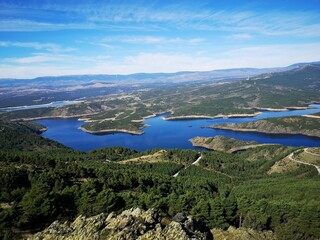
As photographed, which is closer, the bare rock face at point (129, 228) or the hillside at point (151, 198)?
the bare rock face at point (129, 228)

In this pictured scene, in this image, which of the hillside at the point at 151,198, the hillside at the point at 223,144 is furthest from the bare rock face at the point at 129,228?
the hillside at the point at 223,144

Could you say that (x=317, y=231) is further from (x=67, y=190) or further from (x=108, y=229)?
(x=67, y=190)

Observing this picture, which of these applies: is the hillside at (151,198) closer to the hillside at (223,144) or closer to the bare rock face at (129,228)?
the bare rock face at (129,228)

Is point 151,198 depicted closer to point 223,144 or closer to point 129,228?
point 129,228

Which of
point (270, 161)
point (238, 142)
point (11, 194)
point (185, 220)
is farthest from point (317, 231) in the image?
point (238, 142)

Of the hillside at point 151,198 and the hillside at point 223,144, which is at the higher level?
the hillside at point 151,198

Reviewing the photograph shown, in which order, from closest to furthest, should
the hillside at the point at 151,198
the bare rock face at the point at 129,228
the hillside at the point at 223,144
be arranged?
1. the bare rock face at the point at 129,228
2. the hillside at the point at 151,198
3. the hillside at the point at 223,144

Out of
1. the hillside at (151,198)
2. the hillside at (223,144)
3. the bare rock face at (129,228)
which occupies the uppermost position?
the bare rock face at (129,228)

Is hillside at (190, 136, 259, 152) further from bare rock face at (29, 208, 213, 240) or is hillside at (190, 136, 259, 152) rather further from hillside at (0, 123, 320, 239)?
bare rock face at (29, 208, 213, 240)

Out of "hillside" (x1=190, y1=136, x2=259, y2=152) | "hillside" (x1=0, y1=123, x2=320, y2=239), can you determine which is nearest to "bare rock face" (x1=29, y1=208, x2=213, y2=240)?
"hillside" (x1=0, y1=123, x2=320, y2=239)
